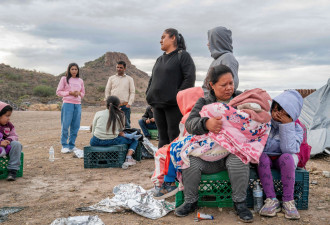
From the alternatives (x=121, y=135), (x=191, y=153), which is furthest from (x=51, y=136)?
(x=191, y=153)

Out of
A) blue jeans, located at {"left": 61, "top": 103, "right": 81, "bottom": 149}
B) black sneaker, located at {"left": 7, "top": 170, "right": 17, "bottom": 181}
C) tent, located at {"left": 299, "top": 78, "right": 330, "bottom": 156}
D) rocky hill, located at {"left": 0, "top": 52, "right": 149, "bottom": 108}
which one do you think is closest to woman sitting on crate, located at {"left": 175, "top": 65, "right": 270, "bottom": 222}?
black sneaker, located at {"left": 7, "top": 170, "right": 17, "bottom": 181}

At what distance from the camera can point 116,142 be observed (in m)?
5.44

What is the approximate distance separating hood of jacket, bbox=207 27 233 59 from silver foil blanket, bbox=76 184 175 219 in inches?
73.6

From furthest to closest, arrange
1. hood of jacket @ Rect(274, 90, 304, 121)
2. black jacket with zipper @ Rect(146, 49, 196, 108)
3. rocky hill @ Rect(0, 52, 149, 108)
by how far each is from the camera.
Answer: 1. rocky hill @ Rect(0, 52, 149, 108)
2. black jacket with zipper @ Rect(146, 49, 196, 108)
3. hood of jacket @ Rect(274, 90, 304, 121)

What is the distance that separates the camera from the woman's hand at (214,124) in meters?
3.02

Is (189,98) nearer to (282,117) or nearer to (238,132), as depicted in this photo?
(238,132)

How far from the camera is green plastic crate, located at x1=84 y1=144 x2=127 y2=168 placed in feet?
17.5

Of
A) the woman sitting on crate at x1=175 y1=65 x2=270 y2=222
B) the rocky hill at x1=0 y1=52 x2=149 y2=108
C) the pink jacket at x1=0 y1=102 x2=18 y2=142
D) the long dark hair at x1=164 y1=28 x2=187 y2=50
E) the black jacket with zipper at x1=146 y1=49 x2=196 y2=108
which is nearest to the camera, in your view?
the woman sitting on crate at x1=175 y1=65 x2=270 y2=222

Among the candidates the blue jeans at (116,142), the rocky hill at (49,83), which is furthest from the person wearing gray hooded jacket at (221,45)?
the rocky hill at (49,83)

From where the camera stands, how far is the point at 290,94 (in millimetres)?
3303

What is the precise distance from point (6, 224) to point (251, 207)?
2.32 m

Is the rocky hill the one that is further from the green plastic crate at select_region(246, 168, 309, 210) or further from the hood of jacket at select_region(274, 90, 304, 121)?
the hood of jacket at select_region(274, 90, 304, 121)

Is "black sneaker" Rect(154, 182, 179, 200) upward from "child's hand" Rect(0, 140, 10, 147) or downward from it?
downward

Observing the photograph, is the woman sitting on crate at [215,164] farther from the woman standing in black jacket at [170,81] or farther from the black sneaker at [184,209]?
the woman standing in black jacket at [170,81]
